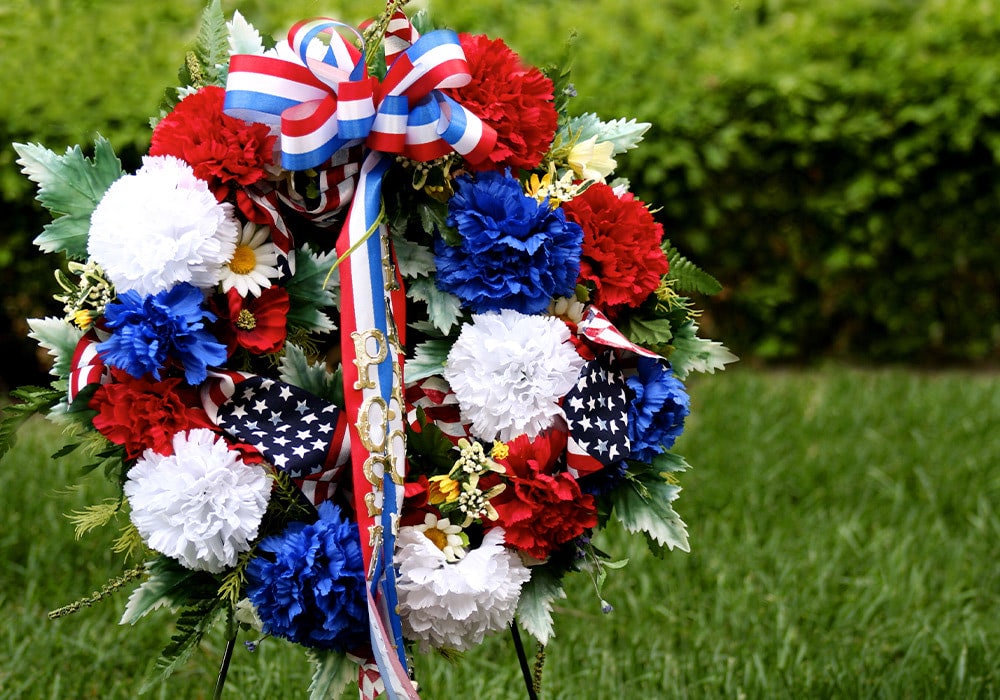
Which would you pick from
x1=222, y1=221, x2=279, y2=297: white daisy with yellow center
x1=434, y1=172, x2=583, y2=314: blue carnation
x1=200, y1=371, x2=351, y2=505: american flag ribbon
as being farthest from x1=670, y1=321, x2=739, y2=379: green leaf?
x1=222, y1=221, x2=279, y2=297: white daisy with yellow center

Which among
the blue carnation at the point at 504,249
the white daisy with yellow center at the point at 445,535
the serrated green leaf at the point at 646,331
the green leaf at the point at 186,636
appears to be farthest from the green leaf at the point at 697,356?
the green leaf at the point at 186,636

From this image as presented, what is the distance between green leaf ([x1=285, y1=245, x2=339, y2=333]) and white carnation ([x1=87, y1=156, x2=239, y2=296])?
0.13 m

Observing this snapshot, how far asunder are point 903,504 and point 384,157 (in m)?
2.68

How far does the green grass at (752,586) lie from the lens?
254cm

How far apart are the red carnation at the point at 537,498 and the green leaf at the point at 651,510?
11cm

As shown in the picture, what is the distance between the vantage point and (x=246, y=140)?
157cm

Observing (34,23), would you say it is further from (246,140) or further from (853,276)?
(853,276)

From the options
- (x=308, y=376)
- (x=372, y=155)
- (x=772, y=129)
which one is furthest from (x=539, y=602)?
(x=772, y=129)

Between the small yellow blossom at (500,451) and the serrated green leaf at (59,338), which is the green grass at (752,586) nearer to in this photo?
the serrated green leaf at (59,338)

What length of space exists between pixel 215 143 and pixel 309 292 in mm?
272

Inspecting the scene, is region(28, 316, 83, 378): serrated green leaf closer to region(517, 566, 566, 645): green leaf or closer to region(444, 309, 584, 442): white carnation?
region(444, 309, 584, 442): white carnation

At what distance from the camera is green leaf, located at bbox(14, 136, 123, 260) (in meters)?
1.63

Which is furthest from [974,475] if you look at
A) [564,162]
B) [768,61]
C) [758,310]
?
[564,162]

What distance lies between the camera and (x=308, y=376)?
5.41 ft
